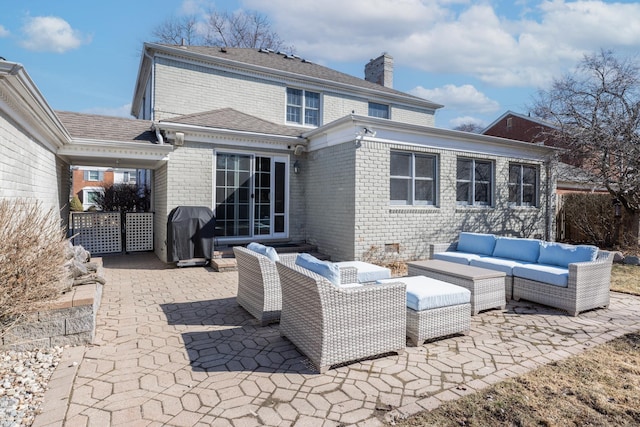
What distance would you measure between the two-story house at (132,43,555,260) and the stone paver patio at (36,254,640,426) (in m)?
3.95

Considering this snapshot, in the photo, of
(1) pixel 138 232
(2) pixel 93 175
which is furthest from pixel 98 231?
(2) pixel 93 175

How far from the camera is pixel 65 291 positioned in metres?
4.09

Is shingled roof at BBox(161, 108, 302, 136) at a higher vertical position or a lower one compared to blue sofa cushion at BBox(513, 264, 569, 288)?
higher

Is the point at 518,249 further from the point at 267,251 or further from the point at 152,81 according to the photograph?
the point at 152,81

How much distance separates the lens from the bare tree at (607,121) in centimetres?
1127

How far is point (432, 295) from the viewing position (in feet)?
13.3

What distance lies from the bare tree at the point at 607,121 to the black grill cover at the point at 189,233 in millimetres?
12369

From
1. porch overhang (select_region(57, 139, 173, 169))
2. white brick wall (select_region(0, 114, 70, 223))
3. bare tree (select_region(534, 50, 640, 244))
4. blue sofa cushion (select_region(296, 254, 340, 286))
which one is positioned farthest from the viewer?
bare tree (select_region(534, 50, 640, 244))

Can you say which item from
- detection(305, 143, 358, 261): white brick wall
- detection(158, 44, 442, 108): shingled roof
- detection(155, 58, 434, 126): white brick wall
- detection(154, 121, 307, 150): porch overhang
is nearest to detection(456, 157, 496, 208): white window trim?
detection(305, 143, 358, 261): white brick wall

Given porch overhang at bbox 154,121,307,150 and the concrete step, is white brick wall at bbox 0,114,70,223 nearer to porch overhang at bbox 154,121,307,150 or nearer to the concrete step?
porch overhang at bbox 154,121,307,150

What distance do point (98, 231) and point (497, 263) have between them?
10.6 meters

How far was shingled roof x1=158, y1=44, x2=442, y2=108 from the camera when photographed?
1259 cm

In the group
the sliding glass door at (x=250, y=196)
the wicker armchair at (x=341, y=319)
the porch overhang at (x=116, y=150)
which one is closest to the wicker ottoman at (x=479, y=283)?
the wicker armchair at (x=341, y=319)

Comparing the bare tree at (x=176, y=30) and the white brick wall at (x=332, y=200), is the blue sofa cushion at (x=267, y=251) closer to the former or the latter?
the white brick wall at (x=332, y=200)
